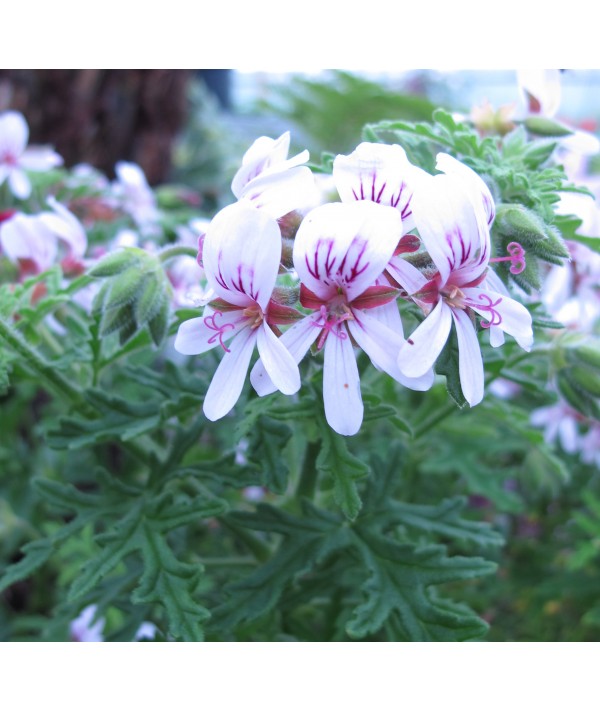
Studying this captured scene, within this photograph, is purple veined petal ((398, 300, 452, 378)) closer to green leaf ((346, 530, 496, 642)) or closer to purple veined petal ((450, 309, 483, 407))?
purple veined petal ((450, 309, 483, 407))

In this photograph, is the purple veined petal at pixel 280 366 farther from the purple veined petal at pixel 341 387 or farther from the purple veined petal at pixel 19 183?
the purple veined petal at pixel 19 183

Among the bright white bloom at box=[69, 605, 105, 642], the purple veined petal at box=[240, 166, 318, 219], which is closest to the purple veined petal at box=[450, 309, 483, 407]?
the purple veined petal at box=[240, 166, 318, 219]

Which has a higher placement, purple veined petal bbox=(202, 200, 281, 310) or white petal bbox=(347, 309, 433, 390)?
purple veined petal bbox=(202, 200, 281, 310)

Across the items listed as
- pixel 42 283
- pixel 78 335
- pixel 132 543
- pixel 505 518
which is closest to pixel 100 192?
pixel 42 283

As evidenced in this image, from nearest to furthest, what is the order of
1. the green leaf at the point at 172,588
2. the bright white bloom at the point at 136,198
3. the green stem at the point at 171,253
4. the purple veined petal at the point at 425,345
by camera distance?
the purple veined petal at the point at 425,345
the green leaf at the point at 172,588
the green stem at the point at 171,253
the bright white bloom at the point at 136,198

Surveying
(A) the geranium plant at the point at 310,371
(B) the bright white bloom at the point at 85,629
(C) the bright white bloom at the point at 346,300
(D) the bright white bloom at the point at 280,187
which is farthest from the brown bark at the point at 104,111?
(C) the bright white bloom at the point at 346,300

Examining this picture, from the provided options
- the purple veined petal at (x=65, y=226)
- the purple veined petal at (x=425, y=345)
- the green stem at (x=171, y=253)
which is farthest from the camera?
the purple veined petal at (x=65, y=226)
